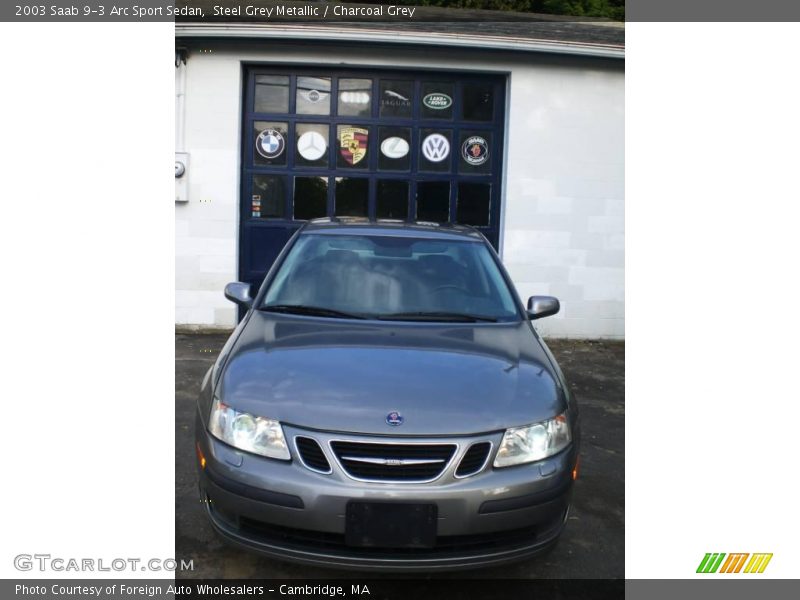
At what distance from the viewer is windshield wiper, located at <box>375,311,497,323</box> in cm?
376

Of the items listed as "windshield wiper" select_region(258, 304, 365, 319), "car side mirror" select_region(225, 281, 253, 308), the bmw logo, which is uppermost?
"car side mirror" select_region(225, 281, 253, 308)

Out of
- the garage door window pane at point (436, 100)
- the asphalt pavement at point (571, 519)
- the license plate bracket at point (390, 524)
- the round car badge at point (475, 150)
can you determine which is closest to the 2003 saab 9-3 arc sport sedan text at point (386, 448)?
the license plate bracket at point (390, 524)

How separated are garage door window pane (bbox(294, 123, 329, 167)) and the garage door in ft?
0.04

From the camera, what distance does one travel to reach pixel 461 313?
12.8 ft

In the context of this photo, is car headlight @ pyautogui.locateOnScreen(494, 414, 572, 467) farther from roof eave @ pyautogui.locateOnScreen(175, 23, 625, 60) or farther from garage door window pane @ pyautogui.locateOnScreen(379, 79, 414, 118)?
garage door window pane @ pyautogui.locateOnScreen(379, 79, 414, 118)

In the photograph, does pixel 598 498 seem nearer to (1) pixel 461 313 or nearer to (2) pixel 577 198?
(1) pixel 461 313

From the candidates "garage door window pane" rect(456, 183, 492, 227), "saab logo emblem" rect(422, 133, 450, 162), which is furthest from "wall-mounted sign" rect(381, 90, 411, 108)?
"garage door window pane" rect(456, 183, 492, 227)

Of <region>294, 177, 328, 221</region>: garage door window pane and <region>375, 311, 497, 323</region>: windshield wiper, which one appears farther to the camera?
<region>294, 177, 328, 221</region>: garage door window pane

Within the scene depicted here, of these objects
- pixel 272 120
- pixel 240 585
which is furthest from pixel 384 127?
pixel 240 585

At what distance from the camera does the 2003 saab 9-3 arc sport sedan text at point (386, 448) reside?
2699 mm

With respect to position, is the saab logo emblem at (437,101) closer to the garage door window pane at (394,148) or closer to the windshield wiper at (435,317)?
the garage door window pane at (394,148)

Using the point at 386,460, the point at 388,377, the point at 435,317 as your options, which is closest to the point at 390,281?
the point at 435,317

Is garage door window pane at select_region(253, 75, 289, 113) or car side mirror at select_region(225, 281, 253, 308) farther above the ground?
garage door window pane at select_region(253, 75, 289, 113)

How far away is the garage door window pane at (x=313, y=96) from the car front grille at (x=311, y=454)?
6.30 m
